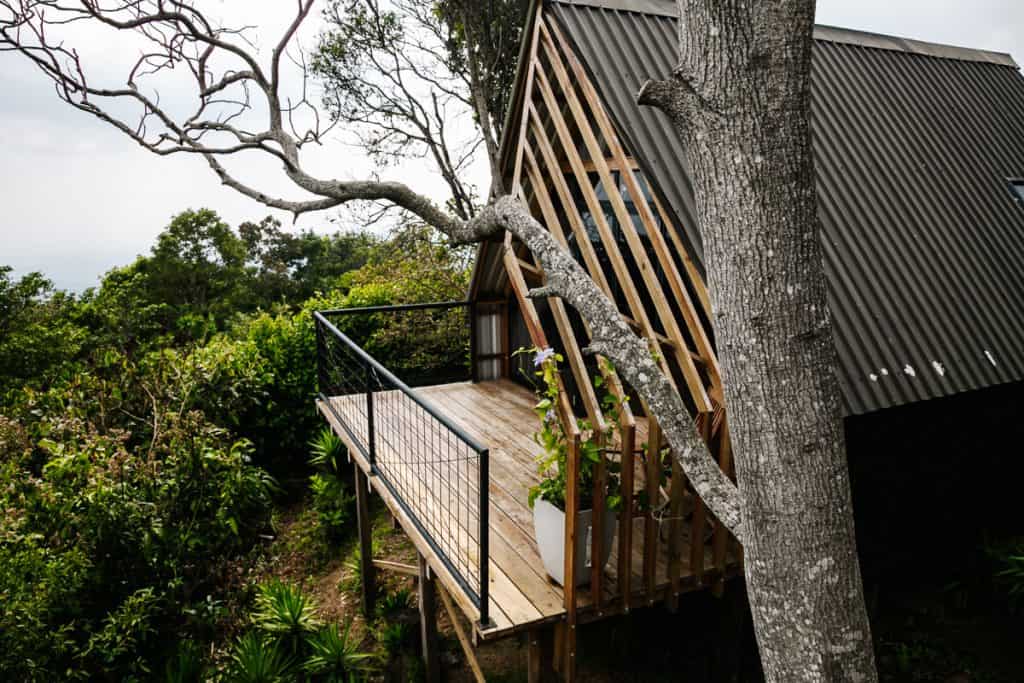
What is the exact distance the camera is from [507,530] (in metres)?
4.59

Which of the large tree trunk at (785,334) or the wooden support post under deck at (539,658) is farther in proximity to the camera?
the wooden support post under deck at (539,658)

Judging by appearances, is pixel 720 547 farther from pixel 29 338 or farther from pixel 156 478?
pixel 29 338

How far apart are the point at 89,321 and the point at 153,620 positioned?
1195 centimetres

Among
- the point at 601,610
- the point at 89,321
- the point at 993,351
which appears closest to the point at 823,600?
the point at 601,610

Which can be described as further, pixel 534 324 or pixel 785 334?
pixel 534 324

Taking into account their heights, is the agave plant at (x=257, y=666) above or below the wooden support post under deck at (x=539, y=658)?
below

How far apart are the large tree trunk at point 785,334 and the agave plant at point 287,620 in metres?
5.57

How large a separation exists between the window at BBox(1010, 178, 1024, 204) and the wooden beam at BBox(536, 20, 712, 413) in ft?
16.7

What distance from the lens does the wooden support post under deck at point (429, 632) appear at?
5.72 metres

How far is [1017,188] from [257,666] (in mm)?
9134

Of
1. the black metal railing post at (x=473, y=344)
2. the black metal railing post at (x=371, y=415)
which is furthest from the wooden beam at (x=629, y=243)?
the black metal railing post at (x=473, y=344)

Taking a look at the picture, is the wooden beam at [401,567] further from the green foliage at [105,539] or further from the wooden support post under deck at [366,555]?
the green foliage at [105,539]

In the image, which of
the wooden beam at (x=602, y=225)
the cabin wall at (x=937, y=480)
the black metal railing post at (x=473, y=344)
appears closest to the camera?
the wooden beam at (x=602, y=225)

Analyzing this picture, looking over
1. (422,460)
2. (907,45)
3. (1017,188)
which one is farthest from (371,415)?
(907,45)
